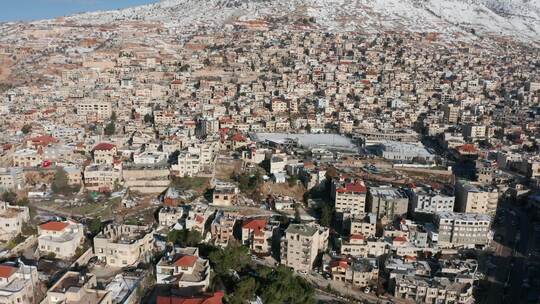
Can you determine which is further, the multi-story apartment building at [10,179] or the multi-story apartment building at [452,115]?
the multi-story apartment building at [452,115]

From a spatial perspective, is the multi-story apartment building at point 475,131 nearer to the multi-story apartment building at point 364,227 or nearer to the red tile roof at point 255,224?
the multi-story apartment building at point 364,227

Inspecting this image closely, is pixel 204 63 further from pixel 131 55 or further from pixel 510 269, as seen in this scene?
pixel 510 269

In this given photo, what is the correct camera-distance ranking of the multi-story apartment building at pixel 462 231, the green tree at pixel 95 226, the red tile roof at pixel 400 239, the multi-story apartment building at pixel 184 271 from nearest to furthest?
the multi-story apartment building at pixel 184 271 < the green tree at pixel 95 226 < the red tile roof at pixel 400 239 < the multi-story apartment building at pixel 462 231

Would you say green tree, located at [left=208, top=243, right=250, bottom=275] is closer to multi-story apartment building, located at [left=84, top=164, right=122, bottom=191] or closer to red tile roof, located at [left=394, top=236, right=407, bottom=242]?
red tile roof, located at [left=394, top=236, right=407, bottom=242]

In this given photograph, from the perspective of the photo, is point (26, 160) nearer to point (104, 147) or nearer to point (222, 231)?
point (104, 147)

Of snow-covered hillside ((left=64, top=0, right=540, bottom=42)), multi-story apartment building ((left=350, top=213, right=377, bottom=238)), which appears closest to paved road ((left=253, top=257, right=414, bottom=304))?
multi-story apartment building ((left=350, top=213, right=377, bottom=238))

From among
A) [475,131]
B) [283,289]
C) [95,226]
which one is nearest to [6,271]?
[95,226]

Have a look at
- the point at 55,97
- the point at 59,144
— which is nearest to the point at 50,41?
the point at 55,97

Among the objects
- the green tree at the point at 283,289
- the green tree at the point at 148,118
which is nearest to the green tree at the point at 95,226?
the green tree at the point at 283,289
